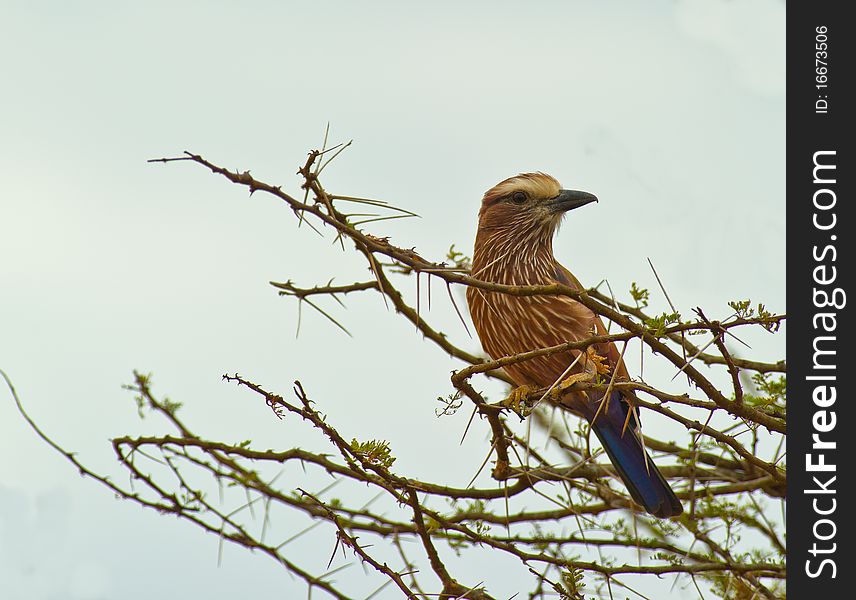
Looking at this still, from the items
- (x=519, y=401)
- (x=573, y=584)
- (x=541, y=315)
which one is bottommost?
(x=573, y=584)

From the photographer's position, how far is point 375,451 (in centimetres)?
286

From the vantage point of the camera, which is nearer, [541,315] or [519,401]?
[519,401]

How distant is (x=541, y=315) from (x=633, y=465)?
0.77 meters

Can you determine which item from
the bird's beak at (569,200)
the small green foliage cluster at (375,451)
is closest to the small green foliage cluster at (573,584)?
the small green foliage cluster at (375,451)

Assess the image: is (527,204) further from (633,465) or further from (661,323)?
(661,323)

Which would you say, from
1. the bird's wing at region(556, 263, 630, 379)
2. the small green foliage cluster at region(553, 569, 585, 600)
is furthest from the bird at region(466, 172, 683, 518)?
the small green foliage cluster at region(553, 569, 585, 600)

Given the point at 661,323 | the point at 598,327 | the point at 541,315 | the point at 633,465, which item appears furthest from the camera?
the point at 598,327

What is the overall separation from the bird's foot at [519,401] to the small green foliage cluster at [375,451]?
74 centimetres

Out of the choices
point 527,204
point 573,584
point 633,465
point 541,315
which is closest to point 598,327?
point 541,315

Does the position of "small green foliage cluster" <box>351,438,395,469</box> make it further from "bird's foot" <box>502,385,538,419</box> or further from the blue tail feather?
the blue tail feather
